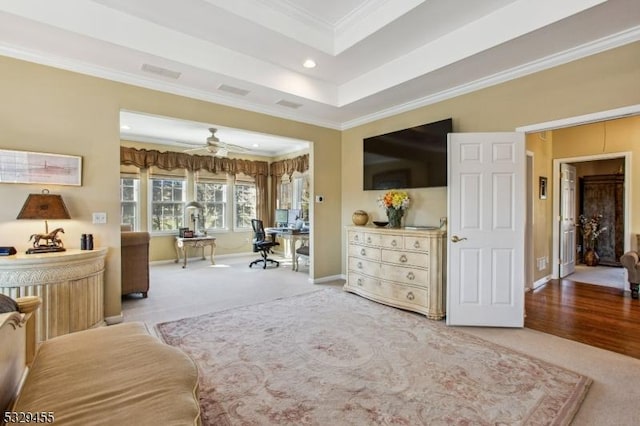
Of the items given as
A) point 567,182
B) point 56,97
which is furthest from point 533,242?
point 56,97

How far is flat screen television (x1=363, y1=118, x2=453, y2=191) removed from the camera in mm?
3916

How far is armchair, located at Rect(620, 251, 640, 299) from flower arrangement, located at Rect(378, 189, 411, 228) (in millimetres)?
3256

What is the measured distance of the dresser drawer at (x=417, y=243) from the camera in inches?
147

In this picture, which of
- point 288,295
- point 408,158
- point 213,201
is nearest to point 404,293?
point 288,295

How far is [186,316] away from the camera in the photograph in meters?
3.68

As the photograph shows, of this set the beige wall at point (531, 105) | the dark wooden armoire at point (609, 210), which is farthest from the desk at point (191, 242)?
the dark wooden armoire at point (609, 210)

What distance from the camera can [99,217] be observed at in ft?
11.3

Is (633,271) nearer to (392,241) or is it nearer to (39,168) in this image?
(392,241)

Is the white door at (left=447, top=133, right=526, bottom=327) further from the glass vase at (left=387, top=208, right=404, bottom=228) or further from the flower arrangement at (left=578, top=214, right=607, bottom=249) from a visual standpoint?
the flower arrangement at (left=578, top=214, right=607, bottom=249)

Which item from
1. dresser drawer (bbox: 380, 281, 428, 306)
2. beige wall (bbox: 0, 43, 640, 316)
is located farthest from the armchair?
dresser drawer (bbox: 380, 281, 428, 306)

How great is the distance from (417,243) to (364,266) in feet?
3.17

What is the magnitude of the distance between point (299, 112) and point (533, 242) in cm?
429

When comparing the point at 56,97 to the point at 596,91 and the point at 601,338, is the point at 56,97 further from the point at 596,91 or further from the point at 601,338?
the point at 601,338

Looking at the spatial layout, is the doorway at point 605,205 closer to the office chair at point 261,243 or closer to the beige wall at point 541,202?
the beige wall at point 541,202
